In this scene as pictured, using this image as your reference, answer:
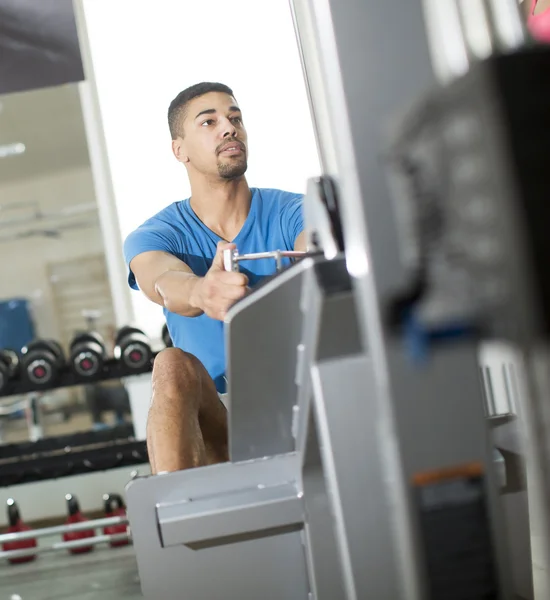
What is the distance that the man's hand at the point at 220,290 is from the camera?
42.8 inches

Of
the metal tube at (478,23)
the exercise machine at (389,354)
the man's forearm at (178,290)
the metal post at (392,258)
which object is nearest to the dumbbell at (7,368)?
the man's forearm at (178,290)

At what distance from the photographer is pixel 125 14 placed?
3686 millimetres

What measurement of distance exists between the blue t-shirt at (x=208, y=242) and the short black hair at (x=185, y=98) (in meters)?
0.29

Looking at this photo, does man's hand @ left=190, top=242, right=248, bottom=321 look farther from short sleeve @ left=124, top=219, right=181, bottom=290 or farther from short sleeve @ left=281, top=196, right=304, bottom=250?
short sleeve @ left=281, top=196, right=304, bottom=250

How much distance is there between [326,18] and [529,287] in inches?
12.7

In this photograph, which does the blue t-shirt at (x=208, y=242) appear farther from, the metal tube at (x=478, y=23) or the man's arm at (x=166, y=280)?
the metal tube at (x=478, y=23)

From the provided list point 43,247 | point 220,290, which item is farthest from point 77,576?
point 43,247

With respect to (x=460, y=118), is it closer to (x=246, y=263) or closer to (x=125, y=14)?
(x=246, y=263)

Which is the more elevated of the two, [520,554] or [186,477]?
[186,477]

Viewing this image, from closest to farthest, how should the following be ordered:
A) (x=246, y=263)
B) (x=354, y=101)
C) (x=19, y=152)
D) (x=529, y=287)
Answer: (x=529, y=287), (x=354, y=101), (x=246, y=263), (x=19, y=152)

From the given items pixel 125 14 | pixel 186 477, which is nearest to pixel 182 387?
pixel 186 477

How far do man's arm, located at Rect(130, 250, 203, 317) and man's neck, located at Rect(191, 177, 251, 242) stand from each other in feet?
0.93

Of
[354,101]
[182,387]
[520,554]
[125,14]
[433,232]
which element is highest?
[125,14]

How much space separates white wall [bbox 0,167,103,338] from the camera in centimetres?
663
